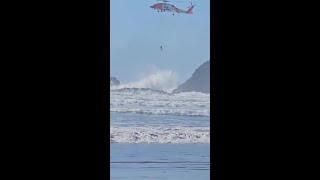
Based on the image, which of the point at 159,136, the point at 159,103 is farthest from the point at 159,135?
the point at 159,103

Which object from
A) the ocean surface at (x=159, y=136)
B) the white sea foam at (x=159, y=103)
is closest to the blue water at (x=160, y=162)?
the ocean surface at (x=159, y=136)

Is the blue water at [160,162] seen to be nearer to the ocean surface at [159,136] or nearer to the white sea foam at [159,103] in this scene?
the ocean surface at [159,136]

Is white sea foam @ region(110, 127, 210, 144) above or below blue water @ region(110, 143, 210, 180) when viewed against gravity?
above

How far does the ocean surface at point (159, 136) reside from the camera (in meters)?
4.98

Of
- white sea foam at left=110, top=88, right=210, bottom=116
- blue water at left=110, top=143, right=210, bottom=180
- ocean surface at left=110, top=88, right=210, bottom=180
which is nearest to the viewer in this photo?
blue water at left=110, top=143, right=210, bottom=180

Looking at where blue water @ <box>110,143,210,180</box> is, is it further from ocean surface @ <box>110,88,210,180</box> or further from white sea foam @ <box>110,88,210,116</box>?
white sea foam @ <box>110,88,210,116</box>

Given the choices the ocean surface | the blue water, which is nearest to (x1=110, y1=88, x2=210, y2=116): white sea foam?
the ocean surface

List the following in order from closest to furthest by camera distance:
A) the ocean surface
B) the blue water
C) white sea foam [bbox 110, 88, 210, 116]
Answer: the blue water → the ocean surface → white sea foam [bbox 110, 88, 210, 116]

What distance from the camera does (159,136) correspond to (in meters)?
7.59

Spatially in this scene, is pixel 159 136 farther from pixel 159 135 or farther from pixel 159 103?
pixel 159 103

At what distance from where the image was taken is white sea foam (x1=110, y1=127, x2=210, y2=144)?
7242mm

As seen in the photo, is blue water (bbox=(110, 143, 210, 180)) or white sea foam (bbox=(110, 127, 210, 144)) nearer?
blue water (bbox=(110, 143, 210, 180))
